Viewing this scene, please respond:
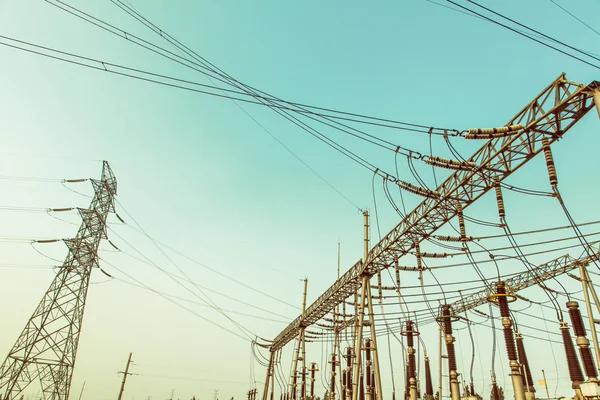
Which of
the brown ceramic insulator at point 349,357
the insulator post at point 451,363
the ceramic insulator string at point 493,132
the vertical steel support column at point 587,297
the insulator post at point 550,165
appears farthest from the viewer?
the brown ceramic insulator at point 349,357

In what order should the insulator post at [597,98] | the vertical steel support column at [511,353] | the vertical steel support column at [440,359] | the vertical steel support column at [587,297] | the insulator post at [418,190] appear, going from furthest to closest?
the vertical steel support column at [440,359] < the vertical steel support column at [587,297] < the insulator post at [418,190] < the vertical steel support column at [511,353] < the insulator post at [597,98]

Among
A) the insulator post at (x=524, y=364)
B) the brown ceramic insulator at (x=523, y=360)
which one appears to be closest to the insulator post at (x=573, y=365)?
the insulator post at (x=524, y=364)

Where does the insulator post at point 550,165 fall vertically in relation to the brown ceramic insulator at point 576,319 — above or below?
above

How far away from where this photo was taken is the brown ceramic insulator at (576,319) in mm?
11805

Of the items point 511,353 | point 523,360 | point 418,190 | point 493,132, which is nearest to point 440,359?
point 523,360

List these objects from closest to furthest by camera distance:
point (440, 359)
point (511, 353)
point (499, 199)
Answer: point (511, 353) → point (499, 199) → point (440, 359)

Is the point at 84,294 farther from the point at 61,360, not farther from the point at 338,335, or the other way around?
the point at 338,335

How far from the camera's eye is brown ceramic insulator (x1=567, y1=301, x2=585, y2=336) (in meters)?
11.8

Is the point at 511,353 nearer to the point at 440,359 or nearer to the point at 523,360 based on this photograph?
the point at 523,360

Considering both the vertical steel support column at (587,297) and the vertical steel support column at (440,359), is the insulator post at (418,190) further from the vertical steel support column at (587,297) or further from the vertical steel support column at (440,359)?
the vertical steel support column at (440,359)

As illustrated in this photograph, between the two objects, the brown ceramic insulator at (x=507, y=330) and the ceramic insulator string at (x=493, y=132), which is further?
the brown ceramic insulator at (x=507, y=330)

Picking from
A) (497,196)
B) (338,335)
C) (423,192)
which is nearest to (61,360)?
(338,335)

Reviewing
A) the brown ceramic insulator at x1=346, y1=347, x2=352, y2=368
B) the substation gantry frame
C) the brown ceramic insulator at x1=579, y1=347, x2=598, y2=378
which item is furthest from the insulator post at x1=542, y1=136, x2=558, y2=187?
the brown ceramic insulator at x1=346, y1=347, x2=352, y2=368

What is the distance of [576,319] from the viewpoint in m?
12.0
